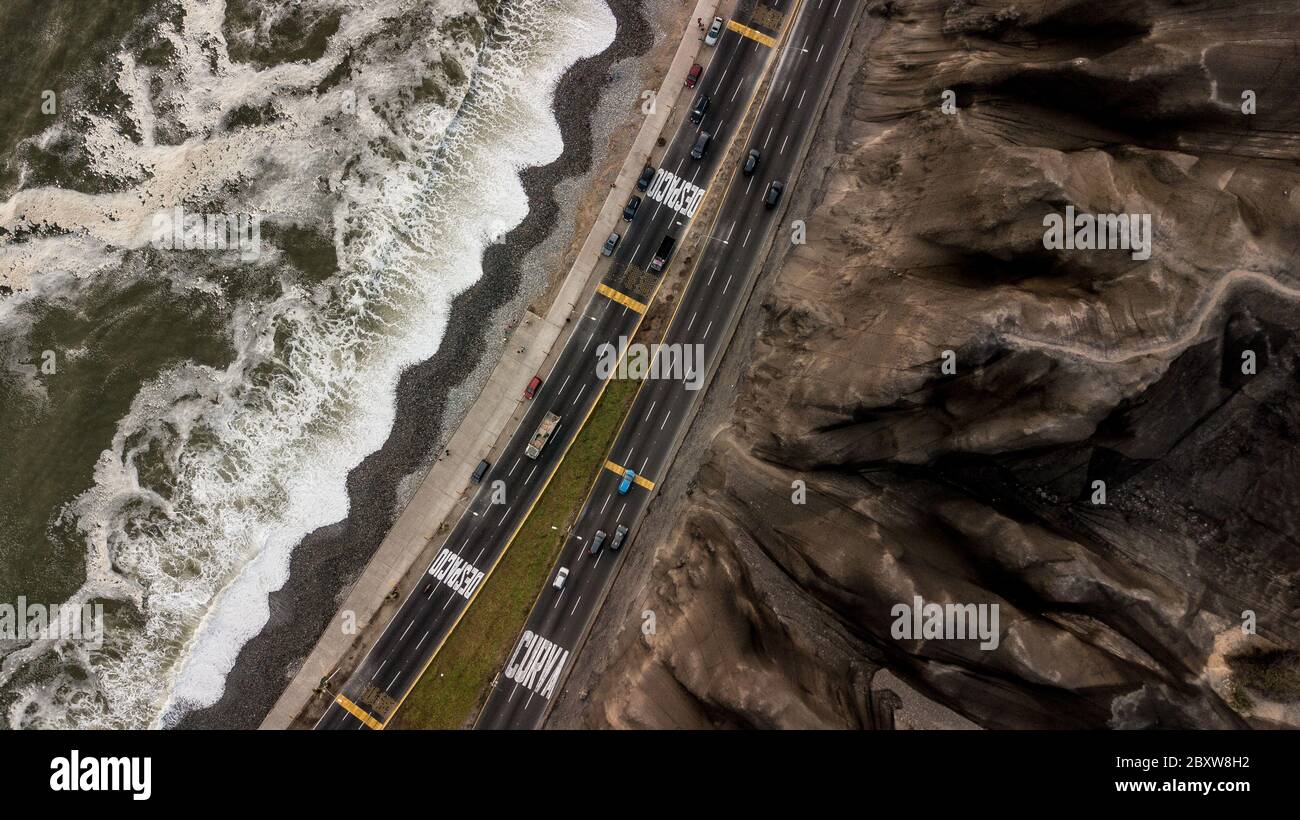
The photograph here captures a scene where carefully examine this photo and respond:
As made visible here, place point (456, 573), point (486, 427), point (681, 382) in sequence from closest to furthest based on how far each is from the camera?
point (681, 382), point (456, 573), point (486, 427)

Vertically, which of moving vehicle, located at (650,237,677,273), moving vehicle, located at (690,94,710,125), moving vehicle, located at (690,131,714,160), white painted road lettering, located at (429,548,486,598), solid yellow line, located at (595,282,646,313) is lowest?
white painted road lettering, located at (429,548,486,598)

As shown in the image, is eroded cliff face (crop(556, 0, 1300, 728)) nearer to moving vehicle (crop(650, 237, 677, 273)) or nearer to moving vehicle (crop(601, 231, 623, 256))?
moving vehicle (crop(650, 237, 677, 273))

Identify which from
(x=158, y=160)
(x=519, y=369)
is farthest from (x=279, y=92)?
(x=519, y=369)

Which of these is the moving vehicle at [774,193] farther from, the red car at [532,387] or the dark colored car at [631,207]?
the red car at [532,387]

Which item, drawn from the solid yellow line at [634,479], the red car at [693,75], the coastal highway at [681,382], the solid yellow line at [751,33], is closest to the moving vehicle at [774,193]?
the coastal highway at [681,382]

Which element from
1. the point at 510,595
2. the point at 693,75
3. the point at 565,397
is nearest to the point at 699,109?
the point at 693,75

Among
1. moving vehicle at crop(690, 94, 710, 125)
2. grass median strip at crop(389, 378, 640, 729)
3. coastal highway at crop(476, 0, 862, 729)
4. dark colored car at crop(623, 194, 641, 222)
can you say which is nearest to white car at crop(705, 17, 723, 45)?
moving vehicle at crop(690, 94, 710, 125)

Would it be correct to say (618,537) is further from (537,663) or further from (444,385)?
(444,385)
